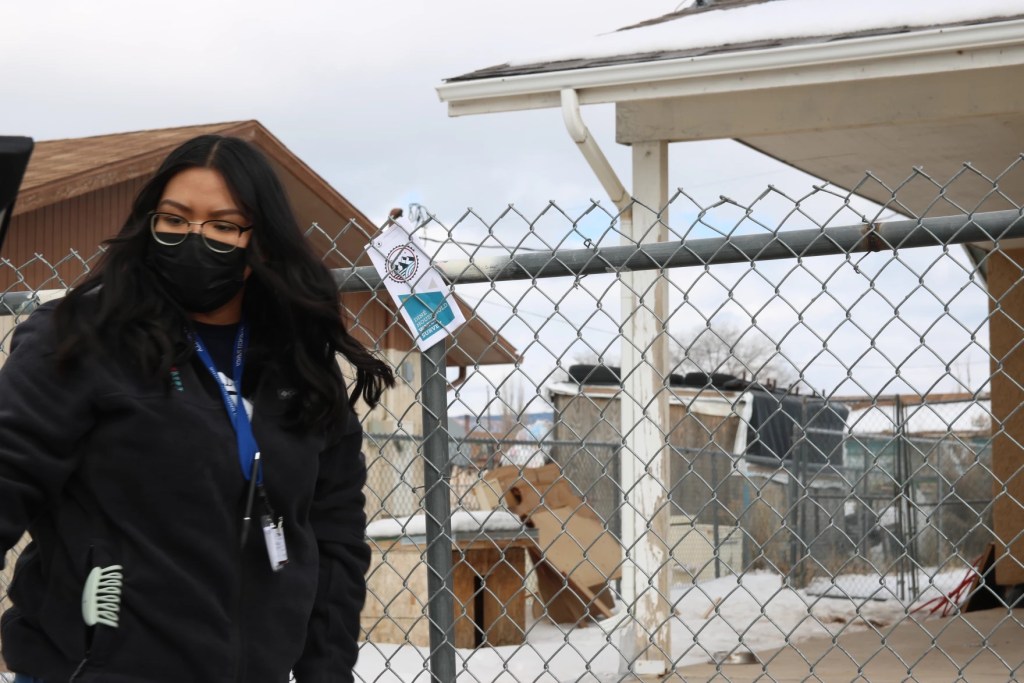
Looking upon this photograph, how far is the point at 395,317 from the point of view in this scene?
3.33m

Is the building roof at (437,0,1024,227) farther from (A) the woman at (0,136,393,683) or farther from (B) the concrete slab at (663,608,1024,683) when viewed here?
(A) the woman at (0,136,393,683)

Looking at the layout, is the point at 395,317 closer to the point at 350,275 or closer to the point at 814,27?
the point at 350,275

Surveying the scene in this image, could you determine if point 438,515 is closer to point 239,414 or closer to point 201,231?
point 239,414

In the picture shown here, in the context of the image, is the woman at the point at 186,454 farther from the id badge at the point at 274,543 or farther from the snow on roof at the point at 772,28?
the snow on roof at the point at 772,28

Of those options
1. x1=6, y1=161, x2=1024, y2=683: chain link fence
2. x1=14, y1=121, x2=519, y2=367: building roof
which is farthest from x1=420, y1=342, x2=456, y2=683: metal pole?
x1=14, y1=121, x2=519, y2=367: building roof

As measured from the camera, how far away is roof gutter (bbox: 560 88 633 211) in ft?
20.4

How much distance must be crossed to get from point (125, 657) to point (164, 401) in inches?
16.3

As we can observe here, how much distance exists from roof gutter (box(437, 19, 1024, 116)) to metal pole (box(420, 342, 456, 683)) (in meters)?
3.28

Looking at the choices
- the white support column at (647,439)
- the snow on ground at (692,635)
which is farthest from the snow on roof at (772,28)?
the snow on ground at (692,635)

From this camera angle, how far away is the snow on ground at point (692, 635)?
6.20 meters

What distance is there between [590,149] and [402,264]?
10.9ft

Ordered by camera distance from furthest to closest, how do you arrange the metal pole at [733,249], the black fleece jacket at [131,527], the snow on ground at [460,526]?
the snow on ground at [460,526]
the metal pole at [733,249]
the black fleece jacket at [131,527]

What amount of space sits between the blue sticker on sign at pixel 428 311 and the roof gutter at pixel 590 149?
2.95 m

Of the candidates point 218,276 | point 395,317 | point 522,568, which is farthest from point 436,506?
point 522,568
